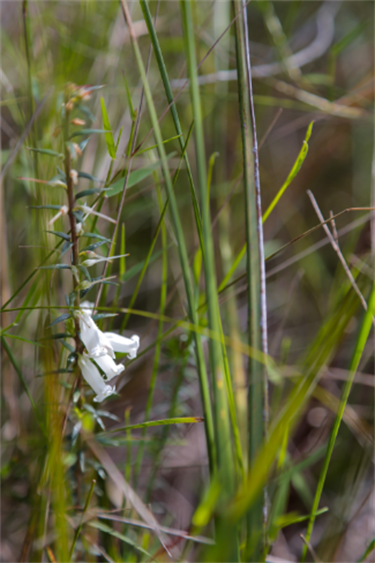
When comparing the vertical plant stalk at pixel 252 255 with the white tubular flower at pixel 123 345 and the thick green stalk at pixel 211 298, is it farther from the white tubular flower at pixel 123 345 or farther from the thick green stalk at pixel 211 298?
the white tubular flower at pixel 123 345

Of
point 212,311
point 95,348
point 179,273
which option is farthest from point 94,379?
point 179,273

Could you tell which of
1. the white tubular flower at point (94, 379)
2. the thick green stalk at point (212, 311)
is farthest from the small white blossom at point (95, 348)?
the thick green stalk at point (212, 311)

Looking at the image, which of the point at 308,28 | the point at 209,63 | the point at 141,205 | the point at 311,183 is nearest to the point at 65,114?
the point at 141,205

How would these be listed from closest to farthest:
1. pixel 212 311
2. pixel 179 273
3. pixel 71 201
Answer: pixel 212 311, pixel 71 201, pixel 179 273

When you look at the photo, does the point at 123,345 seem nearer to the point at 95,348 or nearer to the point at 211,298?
the point at 95,348

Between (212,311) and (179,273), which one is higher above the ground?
(212,311)

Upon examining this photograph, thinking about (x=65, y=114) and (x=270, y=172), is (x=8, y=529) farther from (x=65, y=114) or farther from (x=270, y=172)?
(x=270, y=172)
